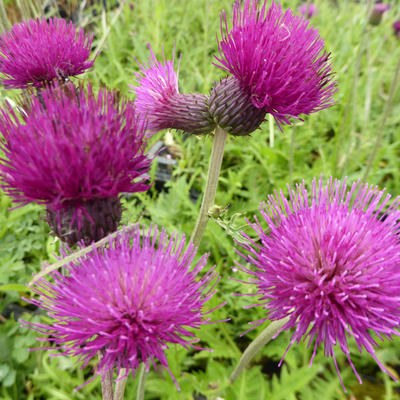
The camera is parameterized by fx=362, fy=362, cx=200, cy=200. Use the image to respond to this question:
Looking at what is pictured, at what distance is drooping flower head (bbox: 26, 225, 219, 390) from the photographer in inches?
35.1

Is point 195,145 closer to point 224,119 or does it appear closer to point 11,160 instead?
point 224,119

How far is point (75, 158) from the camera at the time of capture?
0.84m

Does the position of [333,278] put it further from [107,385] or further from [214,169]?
[107,385]

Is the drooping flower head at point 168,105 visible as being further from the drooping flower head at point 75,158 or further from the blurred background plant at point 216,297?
the drooping flower head at point 75,158

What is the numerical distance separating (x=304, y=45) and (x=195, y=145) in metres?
1.96

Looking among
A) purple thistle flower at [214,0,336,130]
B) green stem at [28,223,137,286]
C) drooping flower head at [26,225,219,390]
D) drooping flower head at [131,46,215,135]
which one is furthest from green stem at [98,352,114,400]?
purple thistle flower at [214,0,336,130]

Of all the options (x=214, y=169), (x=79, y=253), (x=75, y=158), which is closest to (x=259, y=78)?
(x=214, y=169)

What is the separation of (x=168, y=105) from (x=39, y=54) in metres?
0.49

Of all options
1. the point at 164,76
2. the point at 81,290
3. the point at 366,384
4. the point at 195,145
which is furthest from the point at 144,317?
the point at 195,145

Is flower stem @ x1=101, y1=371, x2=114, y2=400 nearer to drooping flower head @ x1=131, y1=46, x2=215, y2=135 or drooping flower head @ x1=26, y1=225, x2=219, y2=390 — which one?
drooping flower head @ x1=26, y1=225, x2=219, y2=390

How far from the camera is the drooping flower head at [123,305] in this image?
0.89 meters

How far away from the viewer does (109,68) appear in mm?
3432

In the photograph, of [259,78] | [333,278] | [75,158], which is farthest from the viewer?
[259,78]

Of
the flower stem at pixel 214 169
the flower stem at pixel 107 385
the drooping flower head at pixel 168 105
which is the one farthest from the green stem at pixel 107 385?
the drooping flower head at pixel 168 105
